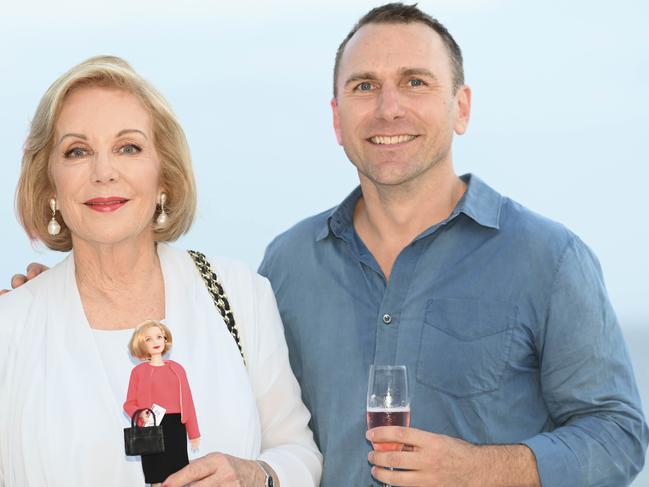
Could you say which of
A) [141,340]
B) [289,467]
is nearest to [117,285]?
[141,340]

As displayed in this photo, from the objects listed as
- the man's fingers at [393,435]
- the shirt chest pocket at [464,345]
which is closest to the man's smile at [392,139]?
the shirt chest pocket at [464,345]

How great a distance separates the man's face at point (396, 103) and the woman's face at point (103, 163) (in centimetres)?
113

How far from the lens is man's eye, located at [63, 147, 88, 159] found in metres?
3.80

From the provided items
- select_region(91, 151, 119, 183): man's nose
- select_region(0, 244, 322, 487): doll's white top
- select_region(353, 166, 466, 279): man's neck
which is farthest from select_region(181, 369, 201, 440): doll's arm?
select_region(353, 166, 466, 279): man's neck

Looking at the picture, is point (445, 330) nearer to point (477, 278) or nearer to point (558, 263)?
point (477, 278)

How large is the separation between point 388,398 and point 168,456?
0.92 metres

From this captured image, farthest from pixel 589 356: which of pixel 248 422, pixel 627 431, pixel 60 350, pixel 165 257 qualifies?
pixel 60 350

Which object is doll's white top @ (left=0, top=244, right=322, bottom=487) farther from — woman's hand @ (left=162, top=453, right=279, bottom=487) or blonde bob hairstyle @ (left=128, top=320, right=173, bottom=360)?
blonde bob hairstyle @ (left=128, top=320, right=173, bottom=360)

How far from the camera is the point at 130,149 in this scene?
3.84m

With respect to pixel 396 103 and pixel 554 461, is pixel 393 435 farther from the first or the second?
pixel 396 103

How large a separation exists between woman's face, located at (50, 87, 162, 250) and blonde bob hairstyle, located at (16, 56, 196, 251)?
4 centimetres

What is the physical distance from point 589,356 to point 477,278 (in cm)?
60

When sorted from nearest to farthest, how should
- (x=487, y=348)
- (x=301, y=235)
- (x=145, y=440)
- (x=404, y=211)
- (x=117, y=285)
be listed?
(x=145, y=440)
(x=117, y=285)
(x=487, y=348)
(x=404, y=211)
(x=301, y=235)

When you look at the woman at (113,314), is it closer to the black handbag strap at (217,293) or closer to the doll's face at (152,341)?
the black handbag strap at (217,293)
